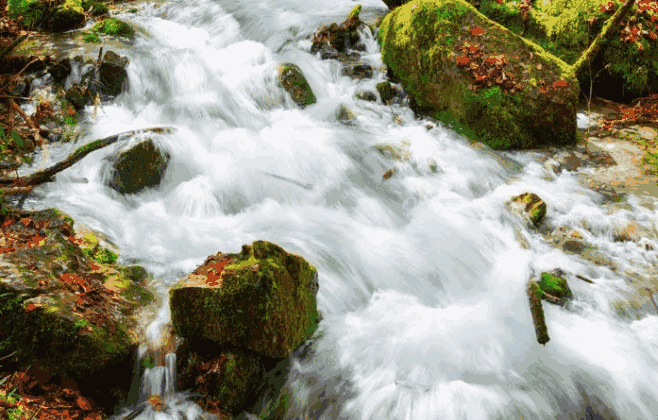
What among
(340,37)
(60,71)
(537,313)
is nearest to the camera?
(537,313)

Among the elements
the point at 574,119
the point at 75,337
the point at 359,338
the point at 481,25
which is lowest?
the point at 359,338

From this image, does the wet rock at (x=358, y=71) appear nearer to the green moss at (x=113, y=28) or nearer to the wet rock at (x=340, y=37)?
the wet rock at (x=340, y=37)

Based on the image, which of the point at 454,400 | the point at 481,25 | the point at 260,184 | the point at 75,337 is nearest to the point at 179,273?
the point at 75,337

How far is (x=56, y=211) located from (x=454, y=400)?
470 centimetres

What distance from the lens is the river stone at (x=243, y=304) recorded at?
315 cm

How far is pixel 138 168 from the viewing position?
18.8 ft

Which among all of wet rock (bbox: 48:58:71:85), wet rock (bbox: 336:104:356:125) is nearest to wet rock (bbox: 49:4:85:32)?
wet rock (bbox: 48:58:71:85)

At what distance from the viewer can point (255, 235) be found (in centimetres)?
520

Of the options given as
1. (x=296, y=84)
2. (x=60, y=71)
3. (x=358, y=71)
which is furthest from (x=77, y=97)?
(x=358, y=71)

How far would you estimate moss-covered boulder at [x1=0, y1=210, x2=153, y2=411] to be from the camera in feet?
9.94

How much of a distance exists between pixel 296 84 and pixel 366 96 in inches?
59.1

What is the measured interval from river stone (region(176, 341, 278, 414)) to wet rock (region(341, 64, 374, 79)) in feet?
22.7

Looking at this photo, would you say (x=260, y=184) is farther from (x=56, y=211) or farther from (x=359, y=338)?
(x=359, y=338)

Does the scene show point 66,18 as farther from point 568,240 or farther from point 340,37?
point 568,240
